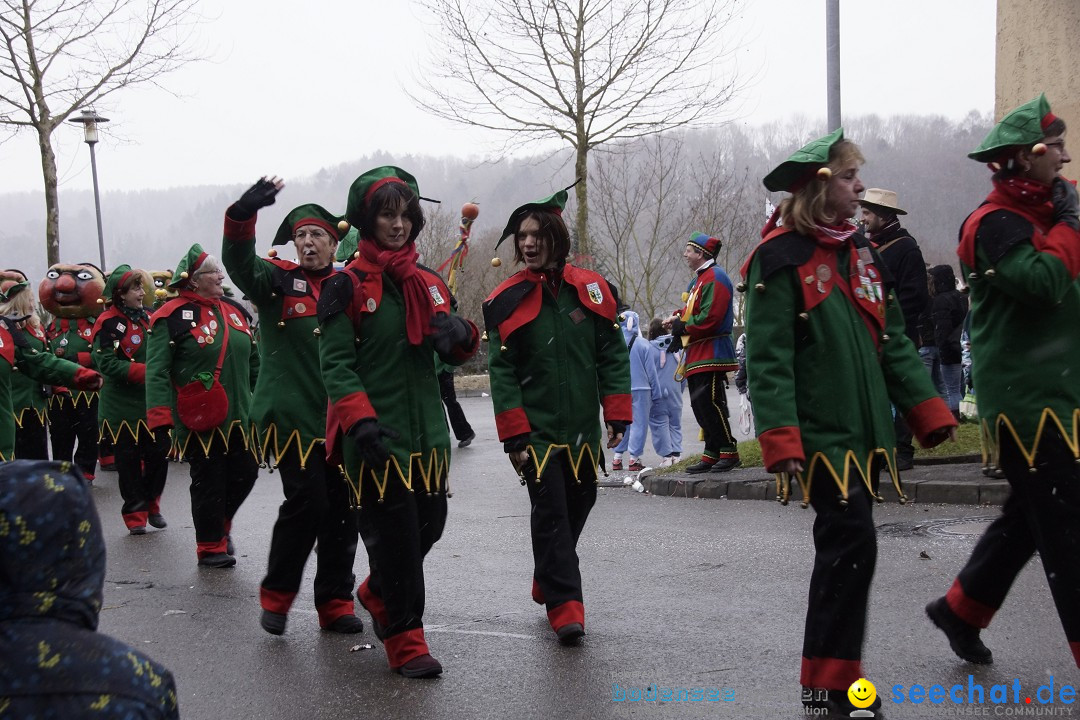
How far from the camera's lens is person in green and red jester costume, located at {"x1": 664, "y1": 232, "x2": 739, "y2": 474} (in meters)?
10.0

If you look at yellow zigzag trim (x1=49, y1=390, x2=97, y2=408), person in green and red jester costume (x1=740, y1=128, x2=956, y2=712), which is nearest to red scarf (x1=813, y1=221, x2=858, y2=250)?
person in green and red jester costume (x1=740, y1=128, x2=956, y2=712)

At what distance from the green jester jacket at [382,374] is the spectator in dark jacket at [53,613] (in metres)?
2.54

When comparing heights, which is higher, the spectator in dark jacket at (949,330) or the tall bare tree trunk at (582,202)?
the tall bare tree trunk at (582,202)

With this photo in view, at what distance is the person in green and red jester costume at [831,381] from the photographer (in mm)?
3871

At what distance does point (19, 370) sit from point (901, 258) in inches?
246

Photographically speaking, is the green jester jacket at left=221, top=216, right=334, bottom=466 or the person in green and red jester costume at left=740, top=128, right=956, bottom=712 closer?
the person in green and red jester costume at left=740, top=128, right=956, bottom=712

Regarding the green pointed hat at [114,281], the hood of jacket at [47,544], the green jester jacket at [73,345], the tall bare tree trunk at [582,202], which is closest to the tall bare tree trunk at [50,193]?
the green jester jacket at [73,345]

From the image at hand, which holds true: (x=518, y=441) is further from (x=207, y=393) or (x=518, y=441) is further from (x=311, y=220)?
(x=207, y=393)

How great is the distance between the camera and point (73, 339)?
1259cm

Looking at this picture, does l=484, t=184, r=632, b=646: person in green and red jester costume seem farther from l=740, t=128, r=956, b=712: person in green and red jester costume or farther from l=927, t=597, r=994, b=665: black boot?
l=927, t=597, r=994, b=665: black boot

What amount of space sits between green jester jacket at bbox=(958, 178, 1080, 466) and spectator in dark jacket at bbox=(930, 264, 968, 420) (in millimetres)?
7552

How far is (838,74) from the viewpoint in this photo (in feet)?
37.3
